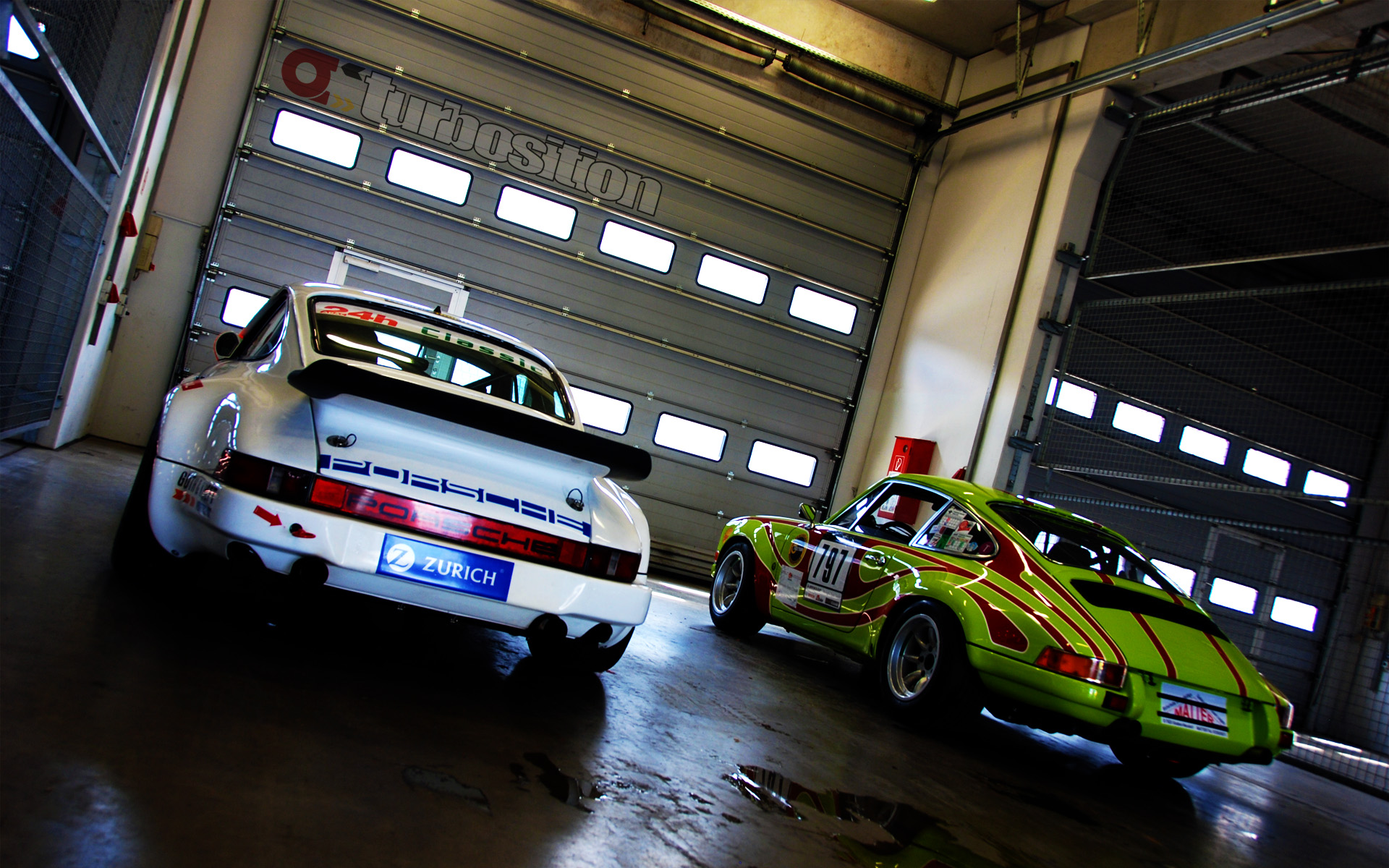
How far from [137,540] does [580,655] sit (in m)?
1.87

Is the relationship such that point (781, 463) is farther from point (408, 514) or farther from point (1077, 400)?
point (408, 514)

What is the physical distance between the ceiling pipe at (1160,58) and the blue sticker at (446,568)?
768 cm

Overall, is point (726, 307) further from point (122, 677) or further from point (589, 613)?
point (122, 677)

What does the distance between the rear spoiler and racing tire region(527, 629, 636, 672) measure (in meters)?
0.72

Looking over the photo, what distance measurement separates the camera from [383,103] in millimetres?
10727

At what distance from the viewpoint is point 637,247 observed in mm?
11570

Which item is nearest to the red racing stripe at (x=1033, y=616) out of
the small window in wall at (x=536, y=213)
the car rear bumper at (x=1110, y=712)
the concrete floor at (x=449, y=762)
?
the car rear bumper at (x=1110, y=712)

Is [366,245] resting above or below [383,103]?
below

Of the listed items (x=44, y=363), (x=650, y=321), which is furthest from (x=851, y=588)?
(x=650, y=321)

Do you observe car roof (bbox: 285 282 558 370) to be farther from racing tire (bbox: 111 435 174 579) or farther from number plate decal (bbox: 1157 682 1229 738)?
number plate decal (bbox: 1157 682 1229 738)

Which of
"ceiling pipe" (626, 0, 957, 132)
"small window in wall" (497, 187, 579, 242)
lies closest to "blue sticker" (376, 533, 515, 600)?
"small window in wall" (497, 187, 579, 242)

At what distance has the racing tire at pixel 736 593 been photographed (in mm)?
6746

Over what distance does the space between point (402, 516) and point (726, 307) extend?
9.09m

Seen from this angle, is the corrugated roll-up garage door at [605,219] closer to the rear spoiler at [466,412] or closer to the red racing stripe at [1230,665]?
the red racing stripe at [1230,665]
